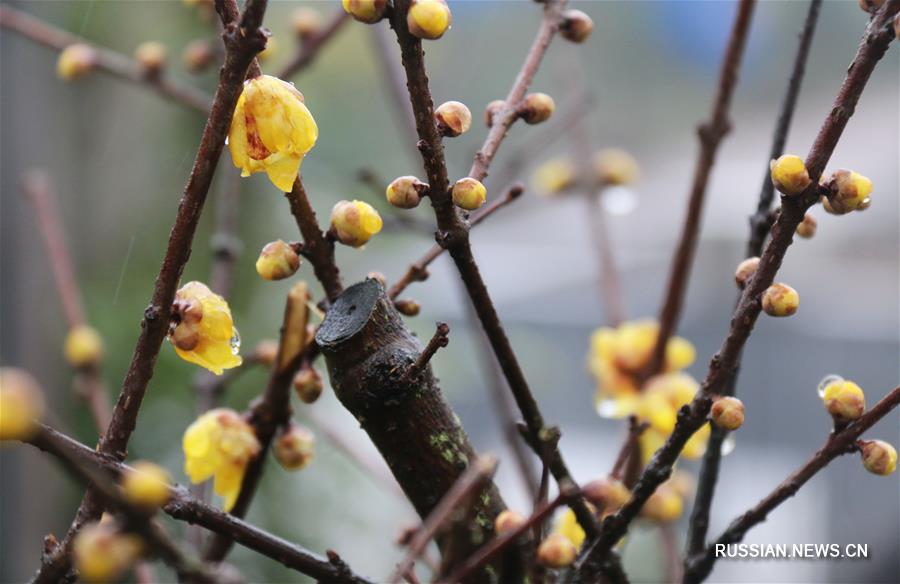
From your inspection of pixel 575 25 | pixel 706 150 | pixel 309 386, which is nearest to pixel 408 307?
pixel 309 386

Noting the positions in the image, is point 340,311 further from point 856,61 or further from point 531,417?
point 856,61

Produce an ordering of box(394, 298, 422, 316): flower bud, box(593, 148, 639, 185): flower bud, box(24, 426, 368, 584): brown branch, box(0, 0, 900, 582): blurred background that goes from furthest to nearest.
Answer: box(0, 0, 900, 582): blurred background
box(593, 148, 639, 185): flower bud
box(394, 298, 422, 316): flower bud
box(24, 426, 368, 584): brown branch

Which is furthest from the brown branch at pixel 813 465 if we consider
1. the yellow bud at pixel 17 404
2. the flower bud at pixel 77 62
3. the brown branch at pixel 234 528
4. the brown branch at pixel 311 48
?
the flower bud at pixel 77 62

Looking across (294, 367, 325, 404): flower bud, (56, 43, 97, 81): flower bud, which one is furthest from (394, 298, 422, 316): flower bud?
(56, 43, 97, 81): flower bud

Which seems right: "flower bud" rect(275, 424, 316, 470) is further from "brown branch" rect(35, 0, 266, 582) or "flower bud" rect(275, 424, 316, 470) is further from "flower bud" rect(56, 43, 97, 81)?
"flower bud" rect(56, 43, 97, 81)

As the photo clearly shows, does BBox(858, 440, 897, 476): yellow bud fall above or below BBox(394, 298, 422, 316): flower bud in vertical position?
below

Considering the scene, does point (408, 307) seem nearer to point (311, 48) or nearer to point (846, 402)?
point (846, 402)
